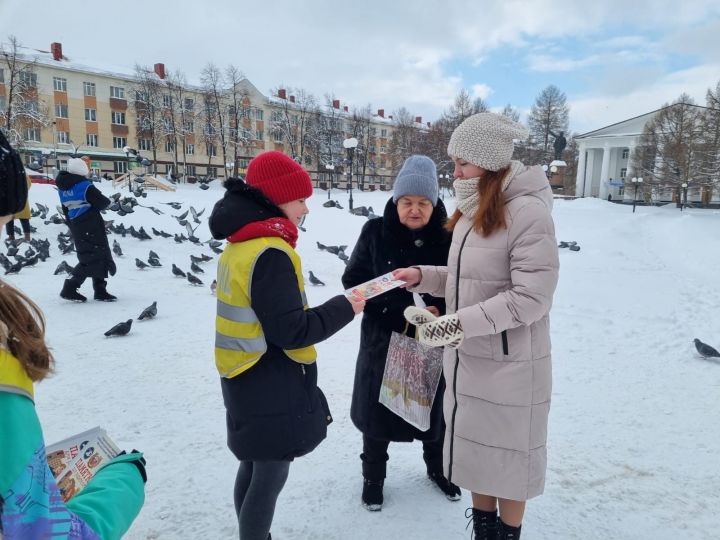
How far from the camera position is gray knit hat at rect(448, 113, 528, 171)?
2.13 meters

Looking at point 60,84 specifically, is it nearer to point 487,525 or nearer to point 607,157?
point 487,525

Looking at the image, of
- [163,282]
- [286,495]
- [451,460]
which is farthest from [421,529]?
[163,282]

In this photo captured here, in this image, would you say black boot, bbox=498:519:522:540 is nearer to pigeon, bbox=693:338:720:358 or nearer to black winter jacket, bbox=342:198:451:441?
black winter jacket, bbox=342:198:451:441

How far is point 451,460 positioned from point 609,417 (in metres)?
2.31

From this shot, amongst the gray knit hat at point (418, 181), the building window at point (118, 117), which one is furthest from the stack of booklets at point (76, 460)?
the building window at point (118, 117)

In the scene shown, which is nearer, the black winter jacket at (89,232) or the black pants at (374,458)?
the black pants at (374,458)

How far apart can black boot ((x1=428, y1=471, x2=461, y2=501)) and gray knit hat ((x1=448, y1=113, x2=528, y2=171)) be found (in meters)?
1.89

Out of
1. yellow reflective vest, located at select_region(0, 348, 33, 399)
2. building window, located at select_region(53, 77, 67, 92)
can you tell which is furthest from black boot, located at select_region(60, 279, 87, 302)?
building window, located at select_region(53, 77, 67, 92)

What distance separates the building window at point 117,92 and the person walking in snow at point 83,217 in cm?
5078

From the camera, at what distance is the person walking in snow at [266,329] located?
6.11 ft

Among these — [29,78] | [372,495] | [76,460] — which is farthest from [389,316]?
[29,78]

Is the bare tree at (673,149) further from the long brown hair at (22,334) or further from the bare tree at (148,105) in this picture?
the bare tree at (148,105)

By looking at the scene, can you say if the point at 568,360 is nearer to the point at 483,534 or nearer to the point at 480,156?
the point at 483,534

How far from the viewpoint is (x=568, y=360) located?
518cm
